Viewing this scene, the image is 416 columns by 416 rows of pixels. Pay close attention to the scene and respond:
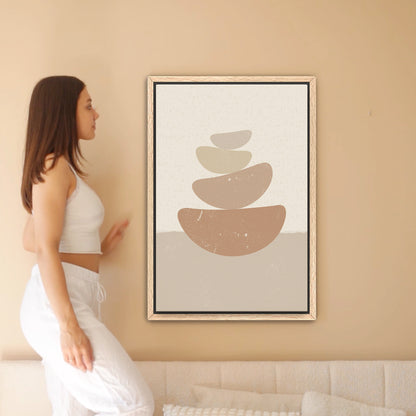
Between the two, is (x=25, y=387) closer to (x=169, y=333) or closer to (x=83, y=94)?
(x=169, y=333)

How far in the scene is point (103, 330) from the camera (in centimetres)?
161

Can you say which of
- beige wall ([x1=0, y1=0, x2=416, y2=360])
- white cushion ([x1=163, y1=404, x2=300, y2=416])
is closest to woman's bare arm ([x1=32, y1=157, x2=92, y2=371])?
white cushion ([x1=163, y1=404, x2=300, y2=416])

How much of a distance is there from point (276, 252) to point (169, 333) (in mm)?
573

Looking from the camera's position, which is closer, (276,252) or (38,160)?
(38,160)

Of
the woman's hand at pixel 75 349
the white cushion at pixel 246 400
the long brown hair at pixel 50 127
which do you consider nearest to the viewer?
the woman's hand at pixel 75 349

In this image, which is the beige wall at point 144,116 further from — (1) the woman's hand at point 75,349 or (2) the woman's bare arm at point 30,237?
(1) the woman's hand at point 75,349

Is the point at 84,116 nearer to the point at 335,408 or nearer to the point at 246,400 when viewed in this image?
the point at 246,400

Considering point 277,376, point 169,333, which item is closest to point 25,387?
point 169,333

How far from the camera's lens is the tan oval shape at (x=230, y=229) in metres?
2.10

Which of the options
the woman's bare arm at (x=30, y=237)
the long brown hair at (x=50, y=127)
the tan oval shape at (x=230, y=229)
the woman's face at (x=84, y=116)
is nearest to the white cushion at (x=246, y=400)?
the tan oval shape at (x=230, y=229)

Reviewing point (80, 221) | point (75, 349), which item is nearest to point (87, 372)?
point (75, 349)

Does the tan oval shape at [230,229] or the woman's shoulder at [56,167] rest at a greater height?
the woman's shoulder at [56,167]

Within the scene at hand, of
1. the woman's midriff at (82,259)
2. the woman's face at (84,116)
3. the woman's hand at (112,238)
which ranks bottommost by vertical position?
the woman's midriff at (82,259)

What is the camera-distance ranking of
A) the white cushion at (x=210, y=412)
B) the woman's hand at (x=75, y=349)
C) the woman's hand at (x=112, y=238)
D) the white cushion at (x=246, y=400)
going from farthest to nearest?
the woman's hand at (x=112, y=238) < the white cushion at (x=246, y=400) < the white cushion at (x=210, y=412) < the woman's hand at (x=75, y=349)
